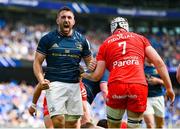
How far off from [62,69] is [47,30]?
69.6 feet

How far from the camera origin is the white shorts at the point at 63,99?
307 inches

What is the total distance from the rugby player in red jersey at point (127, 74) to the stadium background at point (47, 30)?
11.3m

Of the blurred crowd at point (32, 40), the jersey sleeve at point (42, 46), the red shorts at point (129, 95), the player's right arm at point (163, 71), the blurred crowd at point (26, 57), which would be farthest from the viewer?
the blurred crowd at point (32, 40)

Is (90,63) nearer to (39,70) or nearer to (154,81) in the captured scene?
(39,70)

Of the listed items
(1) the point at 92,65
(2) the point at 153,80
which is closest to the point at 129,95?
(1) the point at 92,65

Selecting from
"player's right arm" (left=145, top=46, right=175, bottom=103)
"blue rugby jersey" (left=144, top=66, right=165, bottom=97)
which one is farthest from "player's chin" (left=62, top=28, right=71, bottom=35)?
"blue rugby jersey" (left=144, top=66, right=165, bottom=97)

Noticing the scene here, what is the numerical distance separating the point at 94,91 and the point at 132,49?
3.09m

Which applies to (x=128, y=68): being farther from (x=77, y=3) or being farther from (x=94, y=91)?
(x=77, y=3)

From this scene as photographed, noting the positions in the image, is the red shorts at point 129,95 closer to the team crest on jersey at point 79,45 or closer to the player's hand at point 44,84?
the player's hand at point 44,84

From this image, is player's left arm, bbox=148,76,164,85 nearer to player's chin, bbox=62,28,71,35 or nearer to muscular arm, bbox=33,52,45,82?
player's chin, bbox=62,28,71,35

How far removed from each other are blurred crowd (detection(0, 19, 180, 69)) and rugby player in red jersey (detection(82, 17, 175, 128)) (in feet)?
43.2

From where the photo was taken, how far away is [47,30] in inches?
1141

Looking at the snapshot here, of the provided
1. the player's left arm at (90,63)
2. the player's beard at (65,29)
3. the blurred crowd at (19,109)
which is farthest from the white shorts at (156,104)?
the blurred crowd at (19,109)

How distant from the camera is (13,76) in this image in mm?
25906
